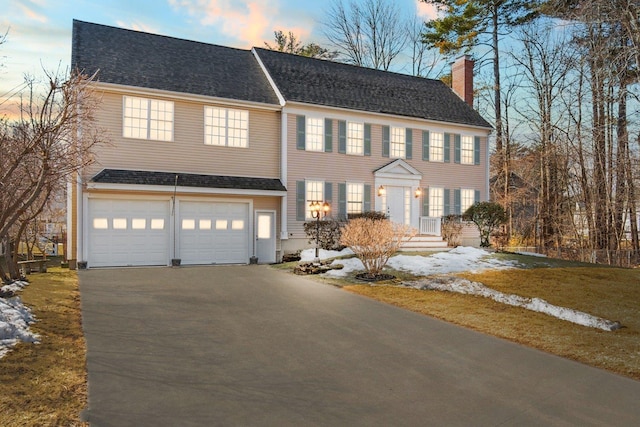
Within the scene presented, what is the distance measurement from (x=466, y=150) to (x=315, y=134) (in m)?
8.10

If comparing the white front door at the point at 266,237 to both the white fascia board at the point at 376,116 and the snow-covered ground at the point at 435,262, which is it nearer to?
the snow-covered ground at the point at 435,262

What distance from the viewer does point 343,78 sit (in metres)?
20.3

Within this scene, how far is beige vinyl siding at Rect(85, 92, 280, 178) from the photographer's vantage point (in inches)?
579

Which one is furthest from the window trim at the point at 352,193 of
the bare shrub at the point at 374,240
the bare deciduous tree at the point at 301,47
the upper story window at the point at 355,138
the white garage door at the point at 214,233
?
the bare deciduous tree at the point at 301,47

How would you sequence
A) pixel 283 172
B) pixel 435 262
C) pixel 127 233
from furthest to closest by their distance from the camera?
pixel 283 172, pixel 127 233, pixel 435 262

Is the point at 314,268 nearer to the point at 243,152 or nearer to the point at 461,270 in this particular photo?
the point at 461,270

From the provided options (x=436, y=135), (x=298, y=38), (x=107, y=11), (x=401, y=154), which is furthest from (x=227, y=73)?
(x=298, y=38)

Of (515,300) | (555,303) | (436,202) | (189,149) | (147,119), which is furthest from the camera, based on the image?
(436,202)

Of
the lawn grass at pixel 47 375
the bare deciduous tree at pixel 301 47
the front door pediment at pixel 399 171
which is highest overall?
the bare deciduous tree at pixel 301 47

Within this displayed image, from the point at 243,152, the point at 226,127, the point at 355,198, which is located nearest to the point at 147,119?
the point at 226,127

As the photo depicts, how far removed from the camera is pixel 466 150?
70.7 feet

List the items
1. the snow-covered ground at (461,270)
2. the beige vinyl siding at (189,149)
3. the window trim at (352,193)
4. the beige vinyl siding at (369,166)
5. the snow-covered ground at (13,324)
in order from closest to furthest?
the snow-covered ground at (13,324), the snow-covered ground at (461,270), the beige vinyl siding at (189,149), the beige vinyl siding at (369,166), the window trim at (352,193)

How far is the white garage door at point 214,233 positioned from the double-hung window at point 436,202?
8604 millimetres

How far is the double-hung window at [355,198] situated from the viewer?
18.6 metres
